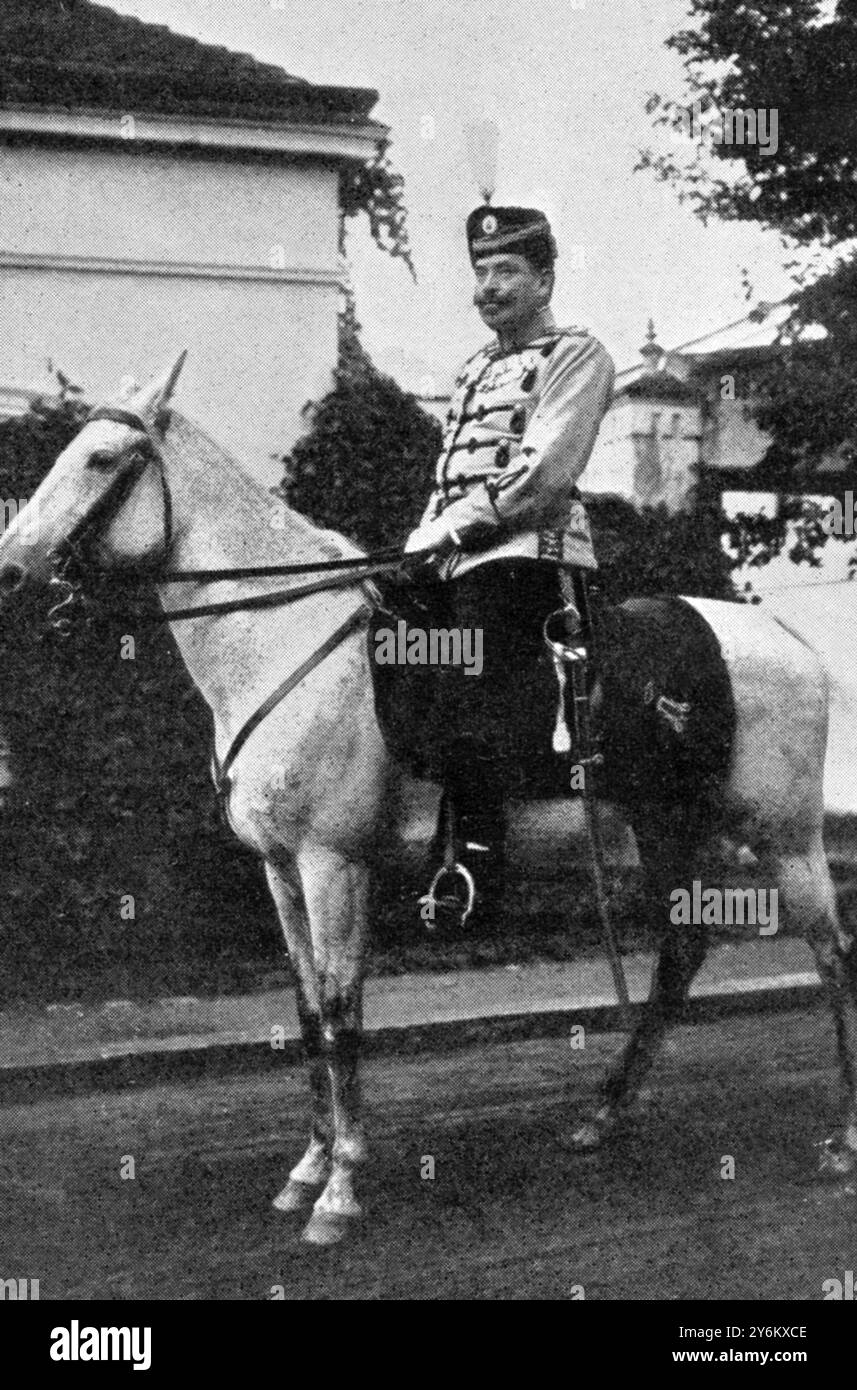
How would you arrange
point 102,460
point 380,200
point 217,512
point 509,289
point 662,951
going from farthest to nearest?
point 380,200 < point 662,951 < point 217,512 < point 509,289 < point 102,460

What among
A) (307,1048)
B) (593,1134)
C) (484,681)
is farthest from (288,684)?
(593,1134)

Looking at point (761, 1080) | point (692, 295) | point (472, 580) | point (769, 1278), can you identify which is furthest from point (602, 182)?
point (769, 1278)

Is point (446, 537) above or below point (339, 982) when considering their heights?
above

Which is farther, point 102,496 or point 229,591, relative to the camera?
point 229,591

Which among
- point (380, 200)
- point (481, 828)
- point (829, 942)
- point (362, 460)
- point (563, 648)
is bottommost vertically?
point (829, 942)

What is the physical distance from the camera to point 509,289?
4934 mm

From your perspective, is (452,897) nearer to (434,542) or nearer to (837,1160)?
(434,542)

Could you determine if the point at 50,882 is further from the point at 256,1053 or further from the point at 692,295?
the point at 692,295

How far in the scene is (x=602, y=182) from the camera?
652 centimetres

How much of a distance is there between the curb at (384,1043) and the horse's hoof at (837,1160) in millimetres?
731

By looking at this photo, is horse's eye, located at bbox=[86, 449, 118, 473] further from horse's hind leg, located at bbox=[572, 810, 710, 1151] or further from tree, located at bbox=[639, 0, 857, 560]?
tree, located at bbox=[639, 0, 857, 560]

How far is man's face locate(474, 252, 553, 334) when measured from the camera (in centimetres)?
493

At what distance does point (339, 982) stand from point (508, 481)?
1.58 metres
